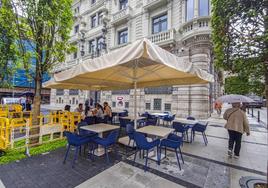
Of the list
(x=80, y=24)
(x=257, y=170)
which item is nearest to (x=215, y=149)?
(x=257, y=170)

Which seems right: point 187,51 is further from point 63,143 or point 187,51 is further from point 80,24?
point 80,24

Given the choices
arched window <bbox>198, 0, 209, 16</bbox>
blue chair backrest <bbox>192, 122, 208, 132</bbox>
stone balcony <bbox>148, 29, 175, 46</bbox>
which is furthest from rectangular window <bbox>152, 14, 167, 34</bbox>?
blue chair backrest <bbox>192, 122, 208, 132</bbox>

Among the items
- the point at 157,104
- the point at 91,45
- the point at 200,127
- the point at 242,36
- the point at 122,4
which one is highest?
the point at 122,4

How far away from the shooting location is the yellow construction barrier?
4863 mm

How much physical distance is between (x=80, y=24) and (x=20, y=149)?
22.9m

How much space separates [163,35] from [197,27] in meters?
3.16

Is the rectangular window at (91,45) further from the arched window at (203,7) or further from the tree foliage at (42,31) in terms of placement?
the tree foliage at (42,31)

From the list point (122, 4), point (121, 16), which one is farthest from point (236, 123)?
point (122, 4)

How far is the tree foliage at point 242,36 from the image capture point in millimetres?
3268

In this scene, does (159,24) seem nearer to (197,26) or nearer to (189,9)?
(189,9)

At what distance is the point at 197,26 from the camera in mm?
12586

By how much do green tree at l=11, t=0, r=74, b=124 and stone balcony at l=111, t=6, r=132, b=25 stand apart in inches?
478

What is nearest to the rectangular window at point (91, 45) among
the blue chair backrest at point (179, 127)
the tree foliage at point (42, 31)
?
the tree foliage at point (42, 31)

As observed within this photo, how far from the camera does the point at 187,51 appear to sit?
1348 centimetres
